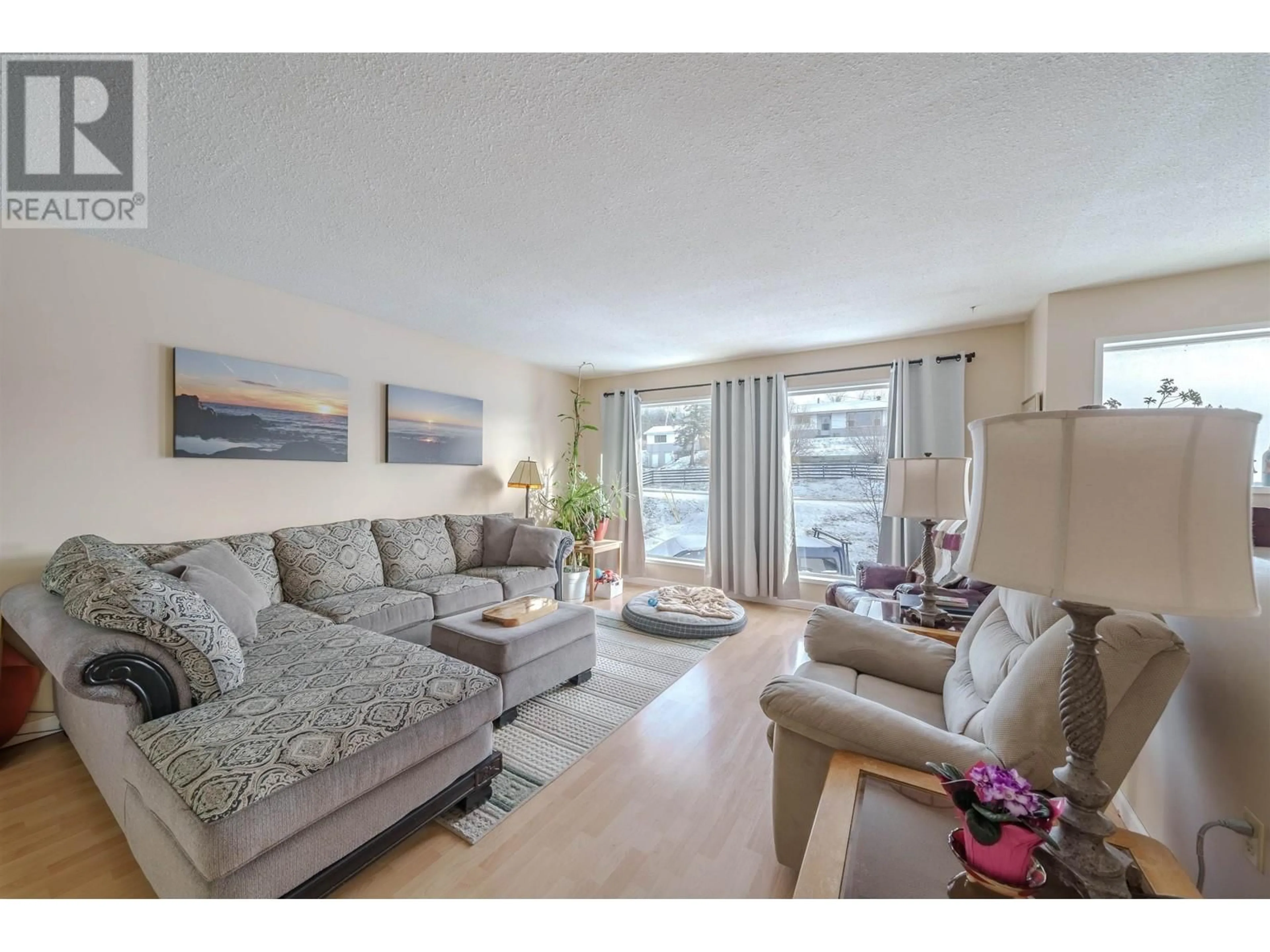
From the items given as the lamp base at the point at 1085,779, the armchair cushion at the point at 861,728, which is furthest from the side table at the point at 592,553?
the lamp base at the point at 1085,779

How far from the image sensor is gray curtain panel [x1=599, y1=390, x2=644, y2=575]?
5.20 metres

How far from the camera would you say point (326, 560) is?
9.50ft

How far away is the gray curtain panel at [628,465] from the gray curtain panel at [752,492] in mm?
879

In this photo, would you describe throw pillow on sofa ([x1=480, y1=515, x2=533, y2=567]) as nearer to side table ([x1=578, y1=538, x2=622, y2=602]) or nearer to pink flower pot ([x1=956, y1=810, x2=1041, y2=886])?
side table ([x1=578, y1=538, x2=622, y2=602])

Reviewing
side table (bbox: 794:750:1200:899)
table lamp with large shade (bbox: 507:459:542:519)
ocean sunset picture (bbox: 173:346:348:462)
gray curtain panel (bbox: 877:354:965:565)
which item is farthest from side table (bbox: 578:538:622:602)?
side table (bbox: 794:750:1200:899)

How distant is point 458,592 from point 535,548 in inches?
35.5

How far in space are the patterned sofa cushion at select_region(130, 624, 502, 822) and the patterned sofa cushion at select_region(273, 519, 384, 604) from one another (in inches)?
37.7

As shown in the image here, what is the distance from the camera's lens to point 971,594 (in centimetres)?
255

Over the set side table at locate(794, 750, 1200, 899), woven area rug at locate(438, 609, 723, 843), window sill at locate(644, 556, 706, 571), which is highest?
side table at locate(794, 750, 1200, 899)

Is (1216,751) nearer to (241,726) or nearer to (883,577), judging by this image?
(883,577)

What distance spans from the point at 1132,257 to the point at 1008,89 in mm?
1768

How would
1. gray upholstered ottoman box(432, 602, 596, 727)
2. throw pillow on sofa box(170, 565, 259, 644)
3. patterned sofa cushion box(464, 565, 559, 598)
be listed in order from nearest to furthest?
throw pillow on sofa box(170, 565, 259, 644), gray upholstered ottoman box(432, 602, 596, 727), patterned sofa cushion box(464, 565, 559, 598)

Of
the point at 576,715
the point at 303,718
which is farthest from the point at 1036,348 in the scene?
the point at 303,718

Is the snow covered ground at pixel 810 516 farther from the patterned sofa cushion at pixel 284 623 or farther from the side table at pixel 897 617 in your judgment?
the patterned sofa cushion at pixel 284 623
